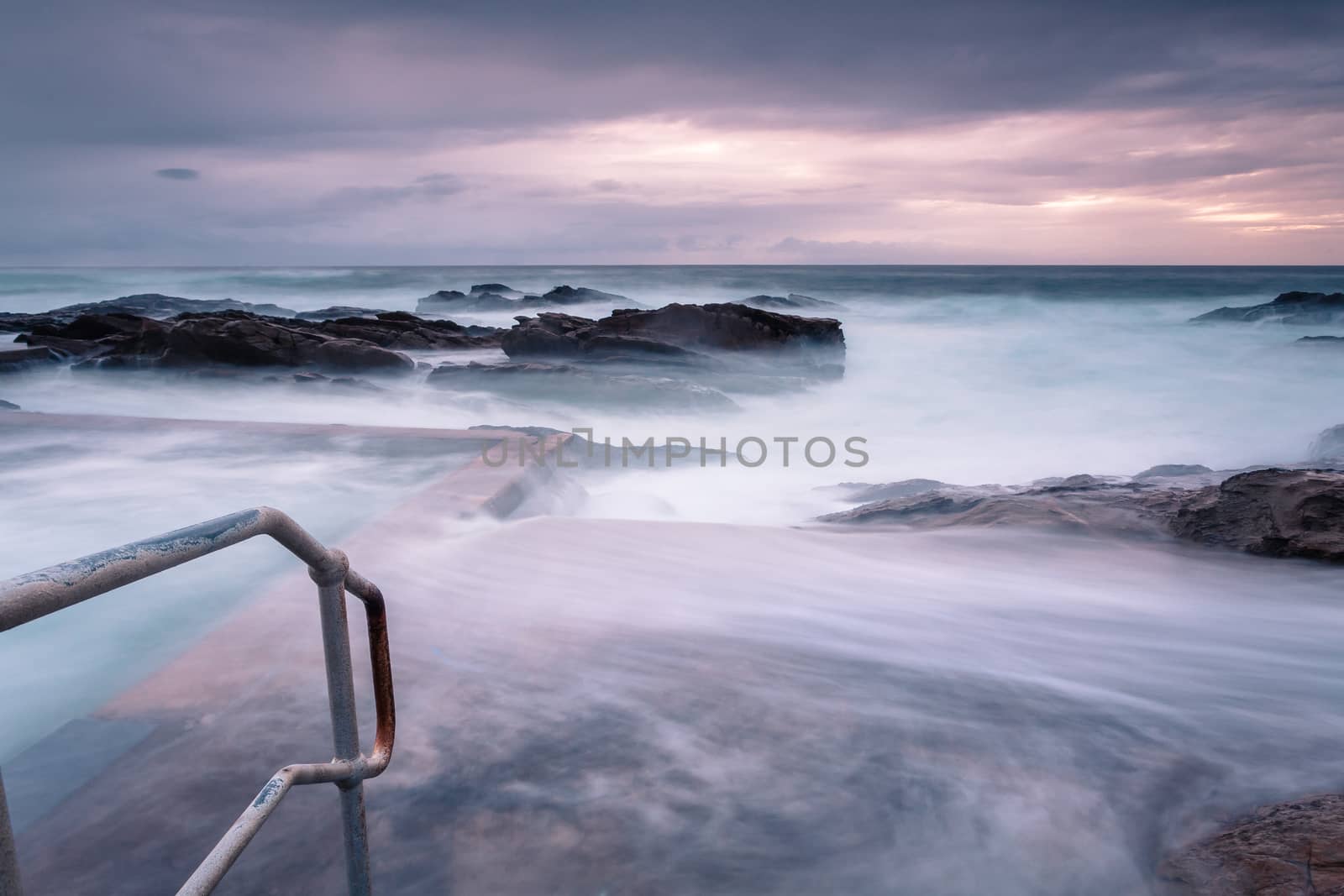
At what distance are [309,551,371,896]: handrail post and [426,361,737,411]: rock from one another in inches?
410

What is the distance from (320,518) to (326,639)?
14.7 ft

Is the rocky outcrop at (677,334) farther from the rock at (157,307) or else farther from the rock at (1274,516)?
the rock at (157,307)

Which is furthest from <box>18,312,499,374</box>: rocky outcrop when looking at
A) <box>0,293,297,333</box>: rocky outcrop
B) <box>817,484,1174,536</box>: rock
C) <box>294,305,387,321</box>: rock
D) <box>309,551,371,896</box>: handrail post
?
<box>294,305,387,321</box>: rock

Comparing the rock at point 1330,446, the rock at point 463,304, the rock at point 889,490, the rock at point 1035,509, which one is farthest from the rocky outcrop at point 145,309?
the rock at point 1330,446

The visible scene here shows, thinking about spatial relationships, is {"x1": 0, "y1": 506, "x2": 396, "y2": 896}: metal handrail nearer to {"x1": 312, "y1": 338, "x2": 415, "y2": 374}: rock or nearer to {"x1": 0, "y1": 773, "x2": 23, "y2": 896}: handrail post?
{"x1": 0, "y1": 773, "x2": 23, "y2": 896}: handrail post

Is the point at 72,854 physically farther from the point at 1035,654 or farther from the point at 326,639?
the point at 1035,654

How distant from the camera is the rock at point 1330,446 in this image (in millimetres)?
7993

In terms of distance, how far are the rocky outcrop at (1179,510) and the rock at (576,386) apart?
21.9 feet

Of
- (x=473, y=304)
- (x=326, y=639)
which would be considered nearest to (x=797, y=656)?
(x=326, y=639)

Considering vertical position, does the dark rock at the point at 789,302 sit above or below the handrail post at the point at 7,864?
above

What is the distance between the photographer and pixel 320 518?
539 cm

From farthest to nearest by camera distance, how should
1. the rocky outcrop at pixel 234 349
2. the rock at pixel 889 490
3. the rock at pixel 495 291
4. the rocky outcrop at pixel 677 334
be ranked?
the rock at pixel 495 291 < the rocky outcrop at pixel 677 334 < the rocky outcrop at pixel 234 349 < the rock at pixel 889 490

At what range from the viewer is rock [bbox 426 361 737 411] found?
475 inches

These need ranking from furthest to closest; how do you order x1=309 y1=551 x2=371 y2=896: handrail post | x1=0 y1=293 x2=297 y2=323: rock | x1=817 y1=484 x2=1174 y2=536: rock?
1. x1=0 y1=293 x2=297 y2=323: rock
2. x1=817 y1=484 x2=1174 y2=536: rock
3. x1=309 y1=551 x2=371 y2=896: handrail post
